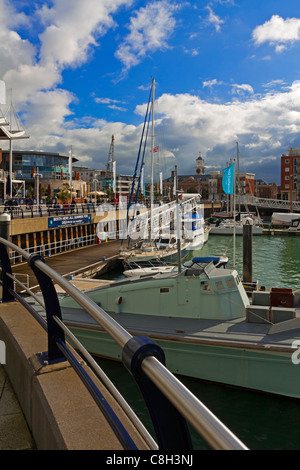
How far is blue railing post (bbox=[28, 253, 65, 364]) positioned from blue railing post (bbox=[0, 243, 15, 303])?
2126 mm

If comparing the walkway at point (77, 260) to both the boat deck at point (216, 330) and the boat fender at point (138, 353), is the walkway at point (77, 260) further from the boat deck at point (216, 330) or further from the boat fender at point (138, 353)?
the boat fender at point (138, 353)

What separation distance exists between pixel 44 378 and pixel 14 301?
3.08 m

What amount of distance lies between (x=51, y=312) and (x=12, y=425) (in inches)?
43.4

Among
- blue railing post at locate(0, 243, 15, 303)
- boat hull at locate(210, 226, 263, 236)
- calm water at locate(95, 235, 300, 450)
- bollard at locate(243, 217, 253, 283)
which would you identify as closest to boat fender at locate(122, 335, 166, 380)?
blue railing post at locate(0, 243, 15, 303)

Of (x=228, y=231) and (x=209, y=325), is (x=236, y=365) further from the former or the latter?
(x=228, y=231)

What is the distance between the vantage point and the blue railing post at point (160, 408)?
172 centimetres

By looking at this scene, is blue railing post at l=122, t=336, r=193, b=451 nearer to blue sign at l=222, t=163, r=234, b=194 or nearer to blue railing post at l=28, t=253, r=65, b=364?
blue railing post at l=28, t=253, r=65, b=364

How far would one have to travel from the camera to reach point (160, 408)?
1.77 m

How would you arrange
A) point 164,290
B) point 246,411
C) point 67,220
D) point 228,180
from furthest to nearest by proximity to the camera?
point 67,220 → point 228,180 → point 164,290 → point 246,411

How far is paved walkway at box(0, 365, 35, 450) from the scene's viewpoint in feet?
10.2

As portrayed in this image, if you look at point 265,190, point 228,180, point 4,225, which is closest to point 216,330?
point 4,225

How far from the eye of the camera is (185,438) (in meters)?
1.78

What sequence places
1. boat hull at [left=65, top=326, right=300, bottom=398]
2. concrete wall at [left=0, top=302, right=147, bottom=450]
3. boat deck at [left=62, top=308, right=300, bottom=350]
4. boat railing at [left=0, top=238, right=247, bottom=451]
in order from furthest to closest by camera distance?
boat deck at [left=62, top=308, right=300, bottom=350]
boat hull at [left=65, top=326, right=300, bottom=398]
concrete wall at [left=0, top=302, right=147, bottom=450]
boat railing at [left=0, top=238, right=247, bottom=451]

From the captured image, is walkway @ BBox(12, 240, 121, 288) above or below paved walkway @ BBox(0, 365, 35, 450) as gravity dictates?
below
